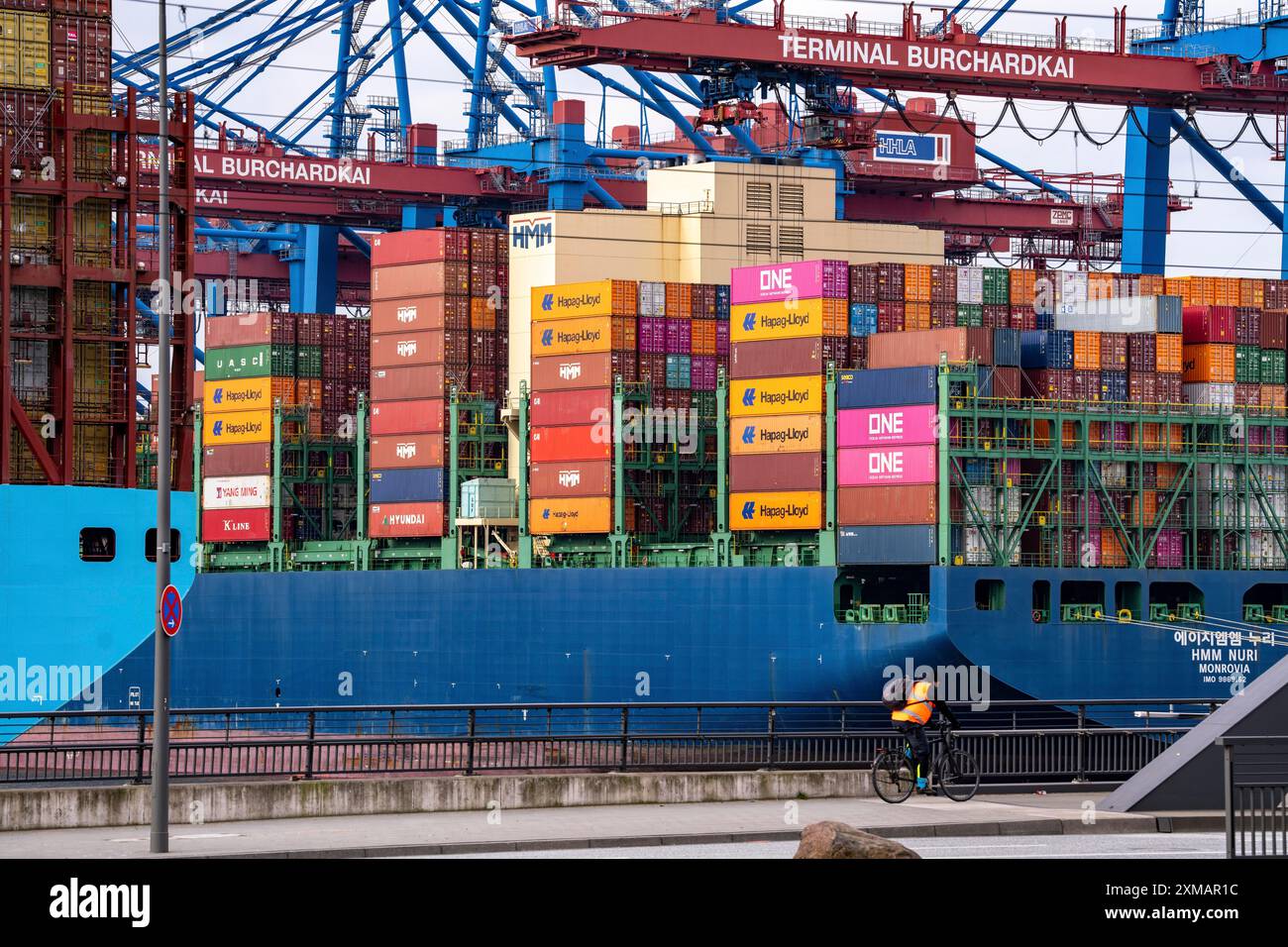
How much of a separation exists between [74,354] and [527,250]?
23.1 meters

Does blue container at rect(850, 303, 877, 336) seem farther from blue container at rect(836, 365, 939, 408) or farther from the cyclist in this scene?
the cyclist

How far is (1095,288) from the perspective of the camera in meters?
51.1

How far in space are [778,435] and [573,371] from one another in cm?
671

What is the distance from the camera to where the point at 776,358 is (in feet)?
165

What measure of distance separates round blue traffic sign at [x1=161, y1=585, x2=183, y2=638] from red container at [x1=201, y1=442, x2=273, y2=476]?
4338 centimetres

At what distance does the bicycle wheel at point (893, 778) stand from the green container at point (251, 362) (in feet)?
140

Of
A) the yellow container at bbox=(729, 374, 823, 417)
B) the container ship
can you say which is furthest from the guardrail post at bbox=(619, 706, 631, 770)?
the yellow container at bbox=(729, 374, 823, 417)

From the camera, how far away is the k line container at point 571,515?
54125 millimetres

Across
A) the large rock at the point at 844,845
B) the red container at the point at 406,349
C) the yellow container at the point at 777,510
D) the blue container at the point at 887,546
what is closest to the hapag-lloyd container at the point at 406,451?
the red container at the point at 406,349

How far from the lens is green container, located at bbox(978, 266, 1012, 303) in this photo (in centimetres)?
5125

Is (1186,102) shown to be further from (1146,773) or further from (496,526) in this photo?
(1146,773)

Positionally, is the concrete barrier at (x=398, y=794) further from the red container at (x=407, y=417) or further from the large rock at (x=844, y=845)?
the red container at (x=407, y=417)

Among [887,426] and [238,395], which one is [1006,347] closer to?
[887,426]

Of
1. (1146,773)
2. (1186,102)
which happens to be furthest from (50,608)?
(1186,102)
